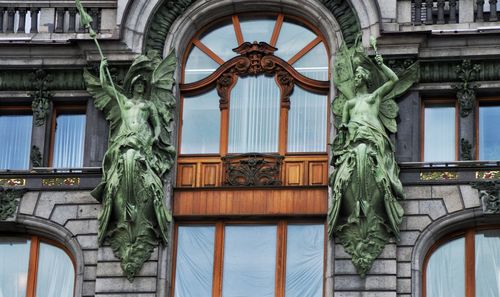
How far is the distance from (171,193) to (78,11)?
5277 mm

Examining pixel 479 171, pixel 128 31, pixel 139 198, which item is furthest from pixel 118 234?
pixel 479 171

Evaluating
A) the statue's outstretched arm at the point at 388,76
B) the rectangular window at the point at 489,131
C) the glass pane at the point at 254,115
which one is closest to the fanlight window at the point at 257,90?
the glass pane at the point at 254,115

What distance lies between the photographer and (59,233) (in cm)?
4600

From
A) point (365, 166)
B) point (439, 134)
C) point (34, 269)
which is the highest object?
point (439, 134)

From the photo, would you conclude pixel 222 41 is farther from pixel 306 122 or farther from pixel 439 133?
pixel 439 133

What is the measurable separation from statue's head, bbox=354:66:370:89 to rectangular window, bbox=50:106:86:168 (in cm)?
687

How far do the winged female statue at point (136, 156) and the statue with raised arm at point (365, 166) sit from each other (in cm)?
407

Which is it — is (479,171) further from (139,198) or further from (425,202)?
(139,198)

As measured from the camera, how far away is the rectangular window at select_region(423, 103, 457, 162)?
151 feet

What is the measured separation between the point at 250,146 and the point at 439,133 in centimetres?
448

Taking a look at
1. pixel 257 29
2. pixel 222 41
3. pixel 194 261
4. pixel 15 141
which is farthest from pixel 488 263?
pixel 15 141

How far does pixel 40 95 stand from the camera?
1865 inches

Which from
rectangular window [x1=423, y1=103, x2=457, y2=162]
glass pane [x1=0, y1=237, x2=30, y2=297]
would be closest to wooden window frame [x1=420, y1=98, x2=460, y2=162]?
rectangular window [x1=423, y1=103, x2=457, y2=162]

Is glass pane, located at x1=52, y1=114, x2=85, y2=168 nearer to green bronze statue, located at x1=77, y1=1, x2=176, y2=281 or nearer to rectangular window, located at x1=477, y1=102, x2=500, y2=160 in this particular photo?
green bronze statue, located at x1=77, y1=1, x2=176, y2=281
